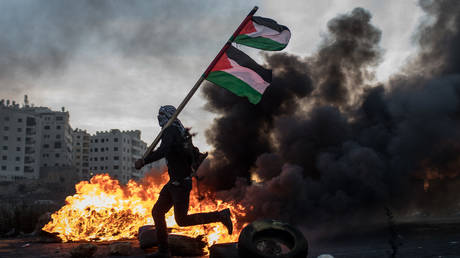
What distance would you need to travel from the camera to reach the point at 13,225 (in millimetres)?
17547

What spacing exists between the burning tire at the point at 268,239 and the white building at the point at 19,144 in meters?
87.4

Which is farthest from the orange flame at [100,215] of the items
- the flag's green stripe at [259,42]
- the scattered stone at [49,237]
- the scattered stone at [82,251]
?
the flag's green stripe at [259,42]

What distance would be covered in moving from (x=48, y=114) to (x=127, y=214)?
92.2m

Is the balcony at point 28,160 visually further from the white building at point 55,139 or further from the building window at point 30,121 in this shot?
the building window at point 30,121

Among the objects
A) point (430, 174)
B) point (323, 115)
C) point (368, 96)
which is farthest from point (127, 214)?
point (368, 96)

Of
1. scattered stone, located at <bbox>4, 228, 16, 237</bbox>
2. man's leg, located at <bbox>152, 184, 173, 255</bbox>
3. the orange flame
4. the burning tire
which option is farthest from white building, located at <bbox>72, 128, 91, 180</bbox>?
the burning tire

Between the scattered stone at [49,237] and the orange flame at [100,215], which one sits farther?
the orange flame at [100,215]

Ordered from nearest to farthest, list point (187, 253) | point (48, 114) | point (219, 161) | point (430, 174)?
1. point (187, 253)
2. point (430, 174)
3. point (219, 161)
4. point (48, 114)

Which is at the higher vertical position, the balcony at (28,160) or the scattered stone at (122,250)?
the balcony at (28,160)

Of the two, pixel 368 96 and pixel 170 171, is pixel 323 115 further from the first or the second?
pixel 170 171

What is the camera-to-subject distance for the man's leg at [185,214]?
579cm

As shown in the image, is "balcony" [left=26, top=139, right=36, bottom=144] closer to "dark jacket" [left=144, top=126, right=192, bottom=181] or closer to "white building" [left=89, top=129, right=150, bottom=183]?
"white building" [left=89, top=129, right=150, bottom=183]

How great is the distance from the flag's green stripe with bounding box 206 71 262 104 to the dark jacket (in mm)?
1087

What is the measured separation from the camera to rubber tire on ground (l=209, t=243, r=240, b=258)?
224 inches
